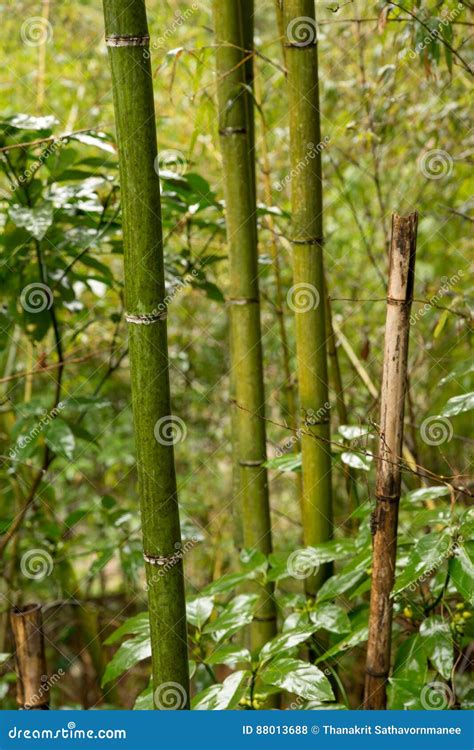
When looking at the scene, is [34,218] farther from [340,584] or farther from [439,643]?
[439,643]

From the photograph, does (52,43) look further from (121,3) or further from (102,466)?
(121,3)

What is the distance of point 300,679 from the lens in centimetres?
78

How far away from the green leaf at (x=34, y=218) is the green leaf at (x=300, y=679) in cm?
55

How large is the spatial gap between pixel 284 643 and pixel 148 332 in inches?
13.8

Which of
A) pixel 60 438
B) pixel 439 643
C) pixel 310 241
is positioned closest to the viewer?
pixel 439 643

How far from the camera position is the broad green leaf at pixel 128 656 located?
2.82 ft

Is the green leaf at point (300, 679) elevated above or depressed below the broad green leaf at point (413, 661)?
above

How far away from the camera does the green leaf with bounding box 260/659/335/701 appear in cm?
76

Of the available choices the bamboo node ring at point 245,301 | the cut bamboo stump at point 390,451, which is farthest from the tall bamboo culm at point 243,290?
the cut bamboo stump at point 390,451

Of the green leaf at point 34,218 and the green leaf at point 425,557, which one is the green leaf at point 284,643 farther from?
the green leaf at point 34,218

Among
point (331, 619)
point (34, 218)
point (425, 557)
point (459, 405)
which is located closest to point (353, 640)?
point (331, 619)

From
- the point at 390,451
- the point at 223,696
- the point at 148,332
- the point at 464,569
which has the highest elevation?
the point at 148,332

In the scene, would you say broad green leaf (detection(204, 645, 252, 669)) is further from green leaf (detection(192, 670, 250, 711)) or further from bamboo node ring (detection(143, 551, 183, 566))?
bamboo node ring (detection(143, 551, 183, 566))

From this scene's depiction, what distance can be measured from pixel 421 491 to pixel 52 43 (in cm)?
168
